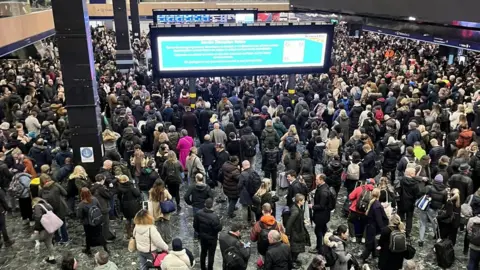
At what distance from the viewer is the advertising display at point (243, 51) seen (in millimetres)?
13148

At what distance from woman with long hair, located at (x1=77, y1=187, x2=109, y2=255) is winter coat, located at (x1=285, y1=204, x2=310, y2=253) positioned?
305cm

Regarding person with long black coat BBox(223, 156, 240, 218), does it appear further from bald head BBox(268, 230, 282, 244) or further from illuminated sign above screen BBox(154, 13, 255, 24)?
illuminated sign above screen BBox(154, 13, 255, 24)

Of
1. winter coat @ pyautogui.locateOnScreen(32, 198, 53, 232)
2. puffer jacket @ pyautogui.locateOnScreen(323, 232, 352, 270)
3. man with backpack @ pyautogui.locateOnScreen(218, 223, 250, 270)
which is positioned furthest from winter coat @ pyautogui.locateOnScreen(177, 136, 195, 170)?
puffer jacket @ pyautogui.locateOnScreen(323, 232, 352, 270)

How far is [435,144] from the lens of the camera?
9.30 metres

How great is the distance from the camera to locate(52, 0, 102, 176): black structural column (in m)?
8.52

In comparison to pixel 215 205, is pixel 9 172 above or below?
above

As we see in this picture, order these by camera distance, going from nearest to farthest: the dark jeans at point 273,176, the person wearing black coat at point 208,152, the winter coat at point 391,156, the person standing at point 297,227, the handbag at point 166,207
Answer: the person standing at point 297,227 → the handbag at point 166,207 → the winter coat at point 391,156 → the person wearing black coat at point 208,152 → the dark jeans at point 273,176

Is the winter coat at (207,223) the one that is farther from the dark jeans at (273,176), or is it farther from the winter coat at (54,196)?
the dark jeans at (273,176)

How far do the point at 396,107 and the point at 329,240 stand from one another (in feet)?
26.1

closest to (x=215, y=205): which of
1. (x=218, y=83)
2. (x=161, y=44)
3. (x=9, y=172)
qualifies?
(x=9, y=172)

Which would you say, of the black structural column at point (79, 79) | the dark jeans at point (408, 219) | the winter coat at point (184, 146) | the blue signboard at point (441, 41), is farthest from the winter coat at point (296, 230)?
the blue signboard at point (441, 41)

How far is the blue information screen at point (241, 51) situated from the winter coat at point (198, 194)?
6.65 metres

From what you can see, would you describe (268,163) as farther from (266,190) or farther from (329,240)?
(329,240)

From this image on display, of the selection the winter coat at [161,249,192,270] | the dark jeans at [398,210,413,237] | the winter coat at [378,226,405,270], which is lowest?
the dark jeans at [398,210,413,237]
